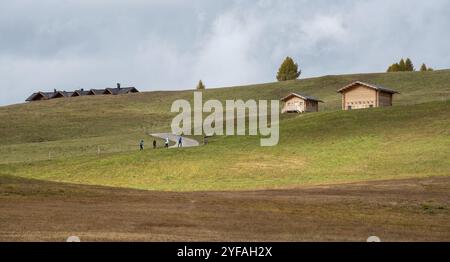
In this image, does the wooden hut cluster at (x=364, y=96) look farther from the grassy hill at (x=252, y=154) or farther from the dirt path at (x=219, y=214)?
the dirt path at (x=219, y=214)

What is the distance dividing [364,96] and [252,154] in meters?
46.9

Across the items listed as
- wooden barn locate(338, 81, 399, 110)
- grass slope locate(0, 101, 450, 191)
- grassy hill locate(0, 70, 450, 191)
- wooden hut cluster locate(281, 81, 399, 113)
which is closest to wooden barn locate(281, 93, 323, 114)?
Result: wooden hut cluster locate(281, 81, 399, 113)

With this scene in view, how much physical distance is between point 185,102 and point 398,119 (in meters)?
79.1

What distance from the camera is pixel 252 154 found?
7781cm

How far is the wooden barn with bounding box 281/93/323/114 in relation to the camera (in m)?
128

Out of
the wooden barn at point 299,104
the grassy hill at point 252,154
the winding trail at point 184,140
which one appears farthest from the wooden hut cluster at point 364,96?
the winding trail at point 184,140

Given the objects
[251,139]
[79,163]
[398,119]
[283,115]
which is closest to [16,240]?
[79,163]

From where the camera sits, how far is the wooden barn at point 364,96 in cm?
11862

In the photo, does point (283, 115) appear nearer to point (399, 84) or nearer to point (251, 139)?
point (251, 139)

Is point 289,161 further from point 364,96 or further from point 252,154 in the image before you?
point 364,96

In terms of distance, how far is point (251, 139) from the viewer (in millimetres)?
89500

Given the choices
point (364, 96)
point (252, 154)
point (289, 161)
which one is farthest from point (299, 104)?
point (289, 161)

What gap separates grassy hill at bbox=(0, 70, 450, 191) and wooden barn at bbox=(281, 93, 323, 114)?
2133 centimetres

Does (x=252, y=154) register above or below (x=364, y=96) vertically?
below
